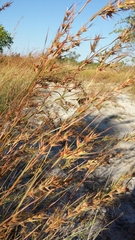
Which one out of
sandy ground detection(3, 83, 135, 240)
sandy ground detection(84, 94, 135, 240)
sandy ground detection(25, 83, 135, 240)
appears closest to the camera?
sandy ground detection(3, 83, 135, 240)

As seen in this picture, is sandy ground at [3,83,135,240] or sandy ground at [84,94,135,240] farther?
sandy ground at [84,94,135,240]

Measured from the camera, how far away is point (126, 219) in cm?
194

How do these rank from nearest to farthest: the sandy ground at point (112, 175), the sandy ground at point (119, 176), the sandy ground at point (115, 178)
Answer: the sandy ground at point (112, 175) < the sandy ground at point (115, 178) < the sandy ground at point (119, 176)

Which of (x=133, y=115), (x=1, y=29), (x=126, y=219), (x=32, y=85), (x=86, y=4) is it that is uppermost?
(x=1, y=29)

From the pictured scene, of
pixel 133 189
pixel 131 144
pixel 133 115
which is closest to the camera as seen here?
pixel 133 189

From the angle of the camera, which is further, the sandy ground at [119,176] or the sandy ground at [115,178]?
the sandy ground at [119,176]

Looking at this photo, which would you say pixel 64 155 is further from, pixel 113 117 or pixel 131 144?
pixel 113 117

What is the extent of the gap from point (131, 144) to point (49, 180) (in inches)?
105

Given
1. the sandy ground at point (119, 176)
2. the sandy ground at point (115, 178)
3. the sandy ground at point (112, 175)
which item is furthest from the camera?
the sandy ground at point (119, 176)

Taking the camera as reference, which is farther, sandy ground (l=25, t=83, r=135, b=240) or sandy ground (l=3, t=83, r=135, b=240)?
sandy ground (l=25, t=83, r=135, b=240)

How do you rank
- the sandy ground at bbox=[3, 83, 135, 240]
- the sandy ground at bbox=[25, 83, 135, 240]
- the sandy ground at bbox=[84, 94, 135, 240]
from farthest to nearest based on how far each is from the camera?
the sandy ground at bbox=[84, 94, 135, 240] → the sandy ground at bbox=[25, 83, 135, 240] → the sandy ground at bbox=[3, 83, 135, 240]

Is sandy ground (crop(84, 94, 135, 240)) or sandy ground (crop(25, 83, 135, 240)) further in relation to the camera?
sandy ground (crop(84, 94, 135, 240))

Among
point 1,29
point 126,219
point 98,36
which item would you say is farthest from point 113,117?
point 1,29

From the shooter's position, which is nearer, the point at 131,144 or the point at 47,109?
the point at 131,144
